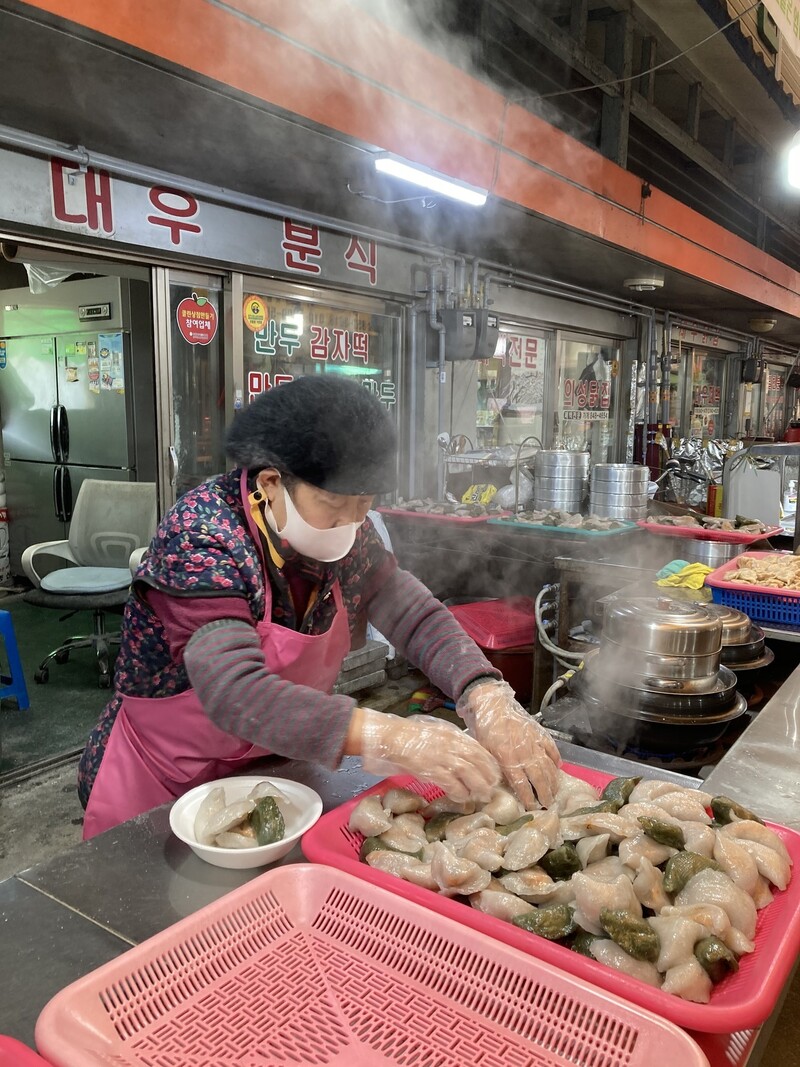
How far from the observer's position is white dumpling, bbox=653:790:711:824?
133 centimetres

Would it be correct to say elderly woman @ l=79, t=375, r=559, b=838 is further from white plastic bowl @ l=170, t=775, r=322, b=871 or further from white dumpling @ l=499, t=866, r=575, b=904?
white dumpling @ l=499, t=866, r=575, b=904

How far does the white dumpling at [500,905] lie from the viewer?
3.62ft

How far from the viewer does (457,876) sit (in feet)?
3.73

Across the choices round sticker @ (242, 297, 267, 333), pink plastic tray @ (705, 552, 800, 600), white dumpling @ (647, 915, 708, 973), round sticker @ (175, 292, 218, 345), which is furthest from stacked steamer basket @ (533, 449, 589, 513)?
white dumpling @ (647, 915, 708, 973)

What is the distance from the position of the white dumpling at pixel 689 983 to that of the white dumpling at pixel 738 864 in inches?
8.2

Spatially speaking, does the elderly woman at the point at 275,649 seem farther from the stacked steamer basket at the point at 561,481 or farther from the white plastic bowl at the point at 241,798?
the stacked steamer basket at the point at 561,481

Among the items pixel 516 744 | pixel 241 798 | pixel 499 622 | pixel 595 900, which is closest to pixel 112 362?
pixel 499 622

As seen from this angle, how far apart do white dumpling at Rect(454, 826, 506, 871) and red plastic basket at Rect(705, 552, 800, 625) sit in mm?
2060

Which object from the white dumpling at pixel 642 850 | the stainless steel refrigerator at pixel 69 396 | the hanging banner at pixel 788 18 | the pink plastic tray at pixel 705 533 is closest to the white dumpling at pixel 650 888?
the white dumpling at pixel 642 850

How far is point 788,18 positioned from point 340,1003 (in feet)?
11.3

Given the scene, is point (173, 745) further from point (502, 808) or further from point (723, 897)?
point (723, 897)

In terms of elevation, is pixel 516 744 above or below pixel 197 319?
below

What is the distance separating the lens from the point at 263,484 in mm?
1677

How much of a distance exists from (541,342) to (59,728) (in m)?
6.07
